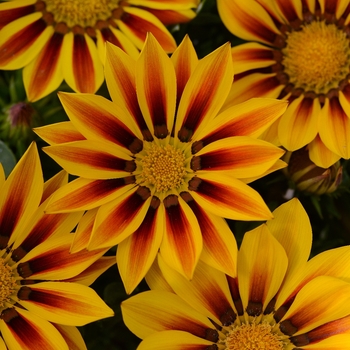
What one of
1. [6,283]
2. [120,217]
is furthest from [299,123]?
[6,283]

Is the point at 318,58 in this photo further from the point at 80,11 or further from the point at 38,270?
the point at 38,270

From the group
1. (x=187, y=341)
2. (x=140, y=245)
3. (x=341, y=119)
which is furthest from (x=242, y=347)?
(x=341, y=119)

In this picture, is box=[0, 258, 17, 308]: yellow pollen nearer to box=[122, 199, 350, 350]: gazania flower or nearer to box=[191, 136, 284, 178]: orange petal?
box=[122, 199, 350, 350]: gazania flower

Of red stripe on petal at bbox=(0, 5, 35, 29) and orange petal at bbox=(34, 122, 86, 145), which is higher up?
red stripe on petal at bbox=(0, 5, 35, 29)

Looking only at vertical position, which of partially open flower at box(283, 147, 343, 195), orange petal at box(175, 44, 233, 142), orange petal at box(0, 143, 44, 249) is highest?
partially open flower at box(283, 147, 343, 195)

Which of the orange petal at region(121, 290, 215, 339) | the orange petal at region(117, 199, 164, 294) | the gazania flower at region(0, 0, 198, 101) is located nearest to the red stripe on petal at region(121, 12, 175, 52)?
the gazania flower at region(0, 0, 198, 101)
